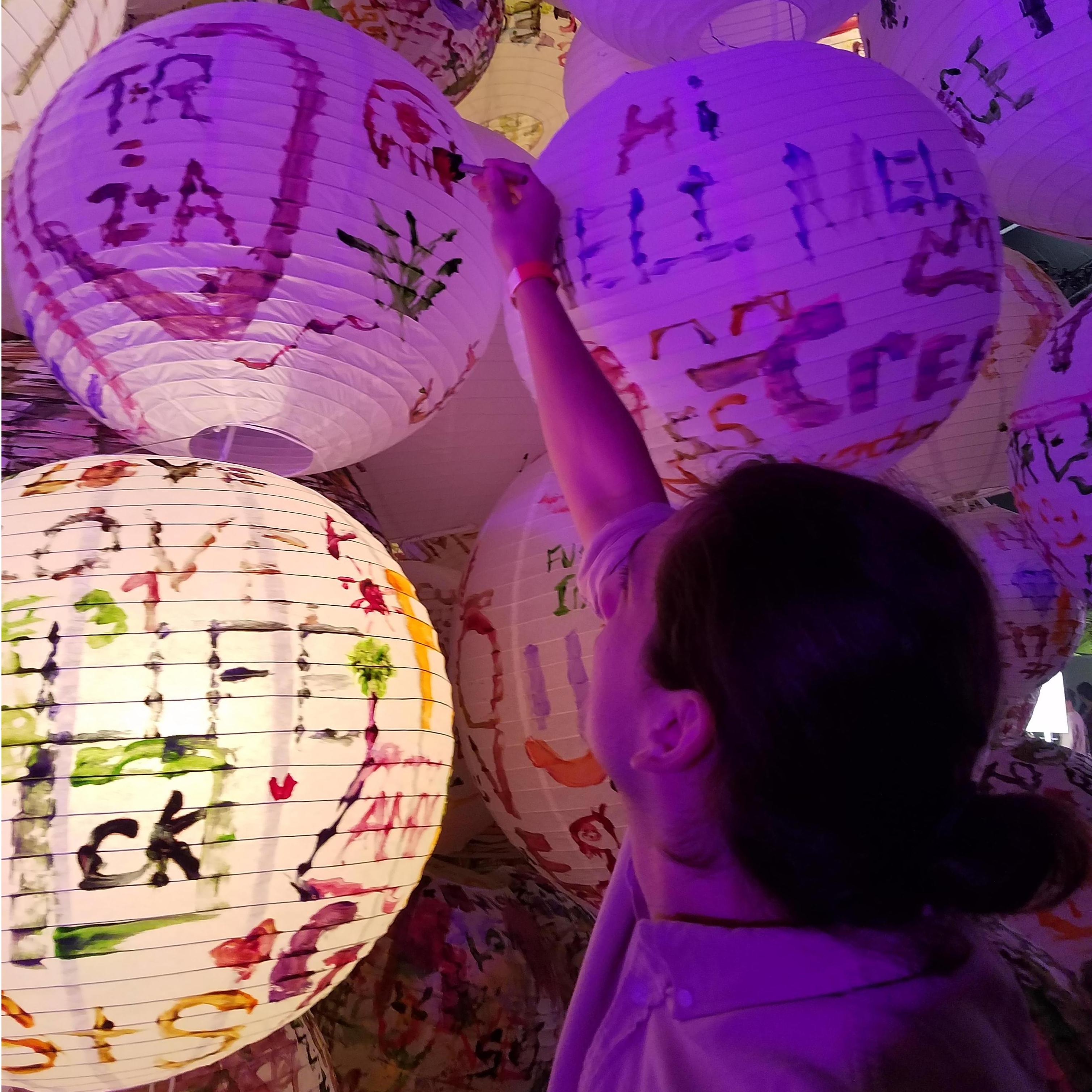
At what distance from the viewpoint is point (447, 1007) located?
3.03 ft

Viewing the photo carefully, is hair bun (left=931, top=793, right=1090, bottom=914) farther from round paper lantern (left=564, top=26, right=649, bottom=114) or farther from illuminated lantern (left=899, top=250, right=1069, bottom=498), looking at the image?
round paper lantern (left=564, top=26, right=649, bottom=114)

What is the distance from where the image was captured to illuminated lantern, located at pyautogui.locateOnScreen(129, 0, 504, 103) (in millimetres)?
1034

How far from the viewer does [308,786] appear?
1.88 feet

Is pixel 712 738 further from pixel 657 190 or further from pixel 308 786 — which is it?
pixel 657 190

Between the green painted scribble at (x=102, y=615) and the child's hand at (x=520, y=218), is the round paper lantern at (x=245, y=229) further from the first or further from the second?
the green painted scribble at (x=102, y=615)

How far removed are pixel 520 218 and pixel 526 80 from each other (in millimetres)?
949

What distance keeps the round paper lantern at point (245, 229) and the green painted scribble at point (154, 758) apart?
1.10 ft

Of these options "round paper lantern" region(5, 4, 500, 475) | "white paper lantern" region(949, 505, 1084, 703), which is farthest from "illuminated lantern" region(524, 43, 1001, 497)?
"white paper lantern" region(949, 505, 1084, 703)

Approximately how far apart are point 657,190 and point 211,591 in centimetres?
45

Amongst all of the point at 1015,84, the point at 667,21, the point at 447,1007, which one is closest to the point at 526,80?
the point at 667,21

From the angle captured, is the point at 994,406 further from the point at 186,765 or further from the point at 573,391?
the point at 186,765

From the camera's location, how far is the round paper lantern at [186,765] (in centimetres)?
52

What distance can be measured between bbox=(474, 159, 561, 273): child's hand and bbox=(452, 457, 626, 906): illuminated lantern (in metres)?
0.28

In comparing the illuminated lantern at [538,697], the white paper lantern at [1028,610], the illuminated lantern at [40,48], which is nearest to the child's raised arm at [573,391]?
the illuminated lantern at [538,697]
